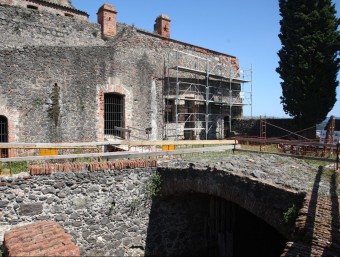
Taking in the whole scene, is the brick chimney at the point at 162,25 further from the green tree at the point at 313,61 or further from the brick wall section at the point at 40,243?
the brick wall section at the point at 40,243

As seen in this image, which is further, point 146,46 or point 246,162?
point 146,46

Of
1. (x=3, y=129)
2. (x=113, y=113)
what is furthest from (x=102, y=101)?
(x=3, y=129)

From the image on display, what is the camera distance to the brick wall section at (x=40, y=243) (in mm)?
4180

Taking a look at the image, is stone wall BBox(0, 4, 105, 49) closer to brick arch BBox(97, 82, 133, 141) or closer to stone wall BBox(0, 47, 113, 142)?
stone wall BBox(0, 47, 113, 142)

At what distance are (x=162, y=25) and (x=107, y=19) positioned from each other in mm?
3582

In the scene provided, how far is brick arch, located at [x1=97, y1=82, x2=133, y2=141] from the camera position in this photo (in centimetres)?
1256

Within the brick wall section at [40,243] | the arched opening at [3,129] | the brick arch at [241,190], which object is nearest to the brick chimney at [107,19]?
the arched opening at [3,129]

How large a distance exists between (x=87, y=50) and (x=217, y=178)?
8.15m

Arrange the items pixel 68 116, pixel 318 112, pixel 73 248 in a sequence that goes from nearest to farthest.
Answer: pixel 73 248, pixel 68 116, pixel 318 112

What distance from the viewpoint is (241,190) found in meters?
6.39

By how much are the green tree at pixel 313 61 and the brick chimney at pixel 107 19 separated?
10.2 meters

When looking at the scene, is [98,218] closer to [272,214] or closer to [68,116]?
[272,214]

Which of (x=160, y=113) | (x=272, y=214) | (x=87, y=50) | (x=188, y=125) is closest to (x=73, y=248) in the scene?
(x=272, y=214)

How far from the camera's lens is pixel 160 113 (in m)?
15.1
